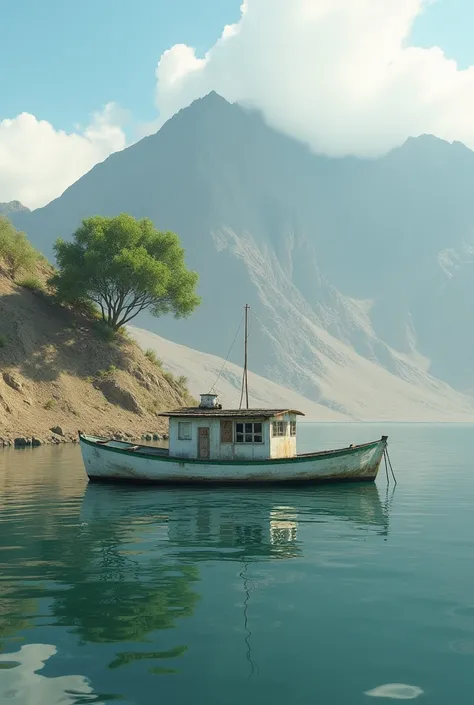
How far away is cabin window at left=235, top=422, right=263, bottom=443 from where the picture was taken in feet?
107

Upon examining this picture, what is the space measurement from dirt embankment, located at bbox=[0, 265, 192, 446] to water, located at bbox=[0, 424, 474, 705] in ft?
123

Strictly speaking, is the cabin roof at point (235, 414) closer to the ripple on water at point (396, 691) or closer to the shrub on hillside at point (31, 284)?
the ripple on water at point (396, 691)

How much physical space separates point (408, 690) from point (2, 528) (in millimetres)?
14689

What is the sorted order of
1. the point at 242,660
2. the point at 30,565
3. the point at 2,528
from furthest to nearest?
the point at 2,528
the point at 30,565
the point at 242,660

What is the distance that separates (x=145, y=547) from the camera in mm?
17781

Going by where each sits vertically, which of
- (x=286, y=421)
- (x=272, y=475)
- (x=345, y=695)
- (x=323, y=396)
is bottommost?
(x=345, y=695)

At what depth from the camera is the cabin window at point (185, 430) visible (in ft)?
109

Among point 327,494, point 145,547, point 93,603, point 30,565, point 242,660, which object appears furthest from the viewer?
Answer: point 327,494

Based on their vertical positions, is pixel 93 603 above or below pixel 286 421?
below

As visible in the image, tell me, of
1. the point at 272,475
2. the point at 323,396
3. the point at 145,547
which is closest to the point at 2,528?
the point at 145,547

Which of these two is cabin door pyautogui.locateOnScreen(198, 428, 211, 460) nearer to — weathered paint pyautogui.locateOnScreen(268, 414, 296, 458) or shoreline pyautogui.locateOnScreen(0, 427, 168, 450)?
weathered paint pyautogui.locateOnScreen(268, 414, 296, 458)

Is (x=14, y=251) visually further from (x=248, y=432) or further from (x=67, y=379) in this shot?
(x=248, y=432)

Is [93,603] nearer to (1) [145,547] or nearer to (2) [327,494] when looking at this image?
(1) [145,547]

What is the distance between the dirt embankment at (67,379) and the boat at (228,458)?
26.0 meters
